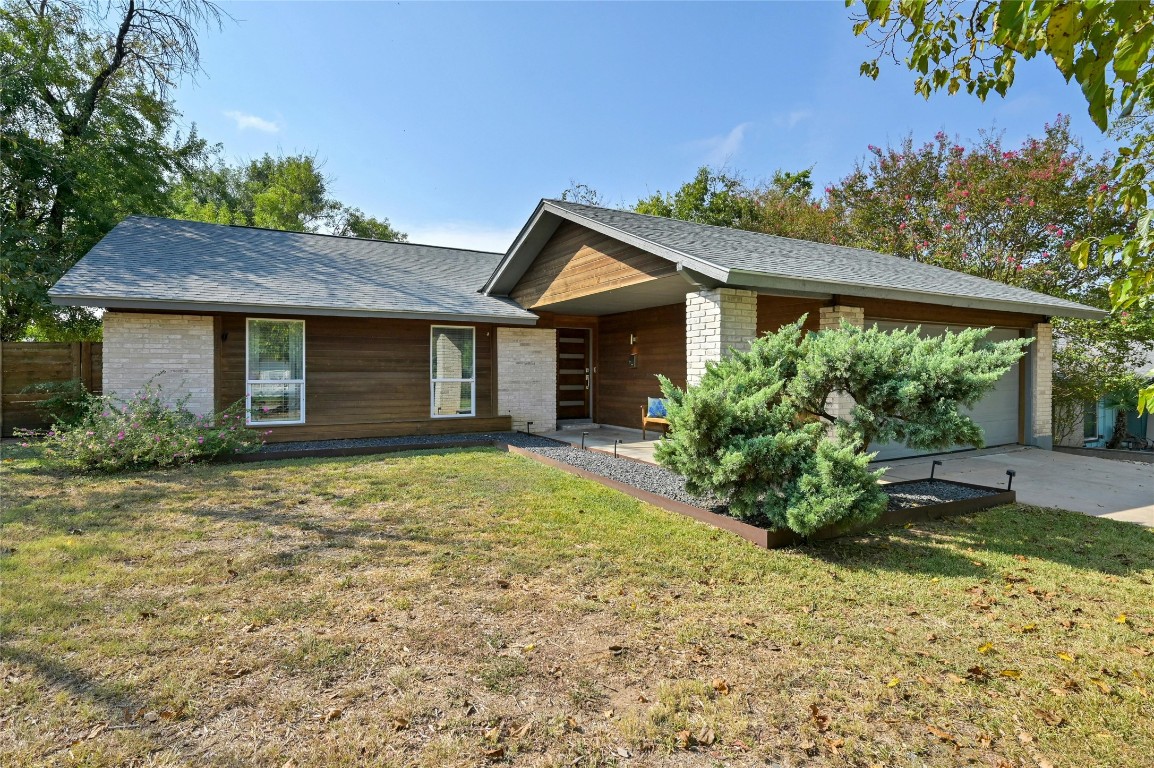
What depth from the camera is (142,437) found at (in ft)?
24.1

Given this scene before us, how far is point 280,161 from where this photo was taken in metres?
30.3

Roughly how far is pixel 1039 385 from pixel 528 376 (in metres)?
9.56

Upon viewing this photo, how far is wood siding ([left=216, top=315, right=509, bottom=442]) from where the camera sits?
9555 mm

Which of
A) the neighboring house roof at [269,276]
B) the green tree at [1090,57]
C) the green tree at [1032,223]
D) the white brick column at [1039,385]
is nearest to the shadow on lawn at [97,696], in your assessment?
the green tree at [1090,57]

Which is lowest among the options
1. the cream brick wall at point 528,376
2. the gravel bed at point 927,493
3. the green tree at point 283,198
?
the gravel bed at point 927,493

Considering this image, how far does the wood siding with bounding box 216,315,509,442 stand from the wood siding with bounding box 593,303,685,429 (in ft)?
8.89

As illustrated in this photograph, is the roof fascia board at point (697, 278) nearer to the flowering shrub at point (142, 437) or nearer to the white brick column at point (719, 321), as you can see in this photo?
the white brick column at point (719, 321)

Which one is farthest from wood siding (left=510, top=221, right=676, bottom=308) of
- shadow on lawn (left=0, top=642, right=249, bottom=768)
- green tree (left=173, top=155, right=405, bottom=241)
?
green tree (left=173, top=155, right=405, bottom=241)

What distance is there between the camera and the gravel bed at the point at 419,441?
9.24 metres

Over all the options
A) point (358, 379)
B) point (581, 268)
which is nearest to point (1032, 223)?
point (581, 268)

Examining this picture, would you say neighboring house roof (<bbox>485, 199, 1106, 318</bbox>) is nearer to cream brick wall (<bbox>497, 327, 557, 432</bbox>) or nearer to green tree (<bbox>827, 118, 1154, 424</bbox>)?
cream brick wall (<bbox>497, 327, 557, 432</bbox>)

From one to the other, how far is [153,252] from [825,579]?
38.8ft

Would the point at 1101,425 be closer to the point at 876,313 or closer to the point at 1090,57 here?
the point at 876,313

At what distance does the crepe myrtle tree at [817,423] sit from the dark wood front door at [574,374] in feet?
25.4
